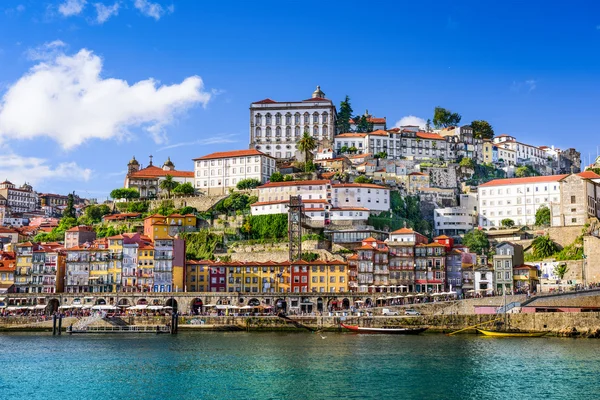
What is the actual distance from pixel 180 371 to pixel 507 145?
97.5 m

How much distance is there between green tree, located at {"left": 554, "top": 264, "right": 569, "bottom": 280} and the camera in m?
76.6

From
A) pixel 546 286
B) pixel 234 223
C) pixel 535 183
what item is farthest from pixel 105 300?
pixel 535 183

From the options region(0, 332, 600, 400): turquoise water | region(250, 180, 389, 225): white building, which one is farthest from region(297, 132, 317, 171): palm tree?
region(0, 332, 600, 400): turquoise water

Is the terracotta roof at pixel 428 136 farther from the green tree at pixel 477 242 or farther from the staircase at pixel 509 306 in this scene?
the staircase at pixel 509 306

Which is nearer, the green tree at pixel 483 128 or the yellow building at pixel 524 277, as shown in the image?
the yellow building at pixel 524 277

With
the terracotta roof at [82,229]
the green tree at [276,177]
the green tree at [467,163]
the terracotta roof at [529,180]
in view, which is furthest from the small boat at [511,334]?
the green tree at [467,163]

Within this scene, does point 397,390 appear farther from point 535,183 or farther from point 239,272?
point 535,183

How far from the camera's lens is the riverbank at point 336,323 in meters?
61.5

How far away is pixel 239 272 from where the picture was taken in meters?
80.9

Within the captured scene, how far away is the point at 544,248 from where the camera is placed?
3270 inches

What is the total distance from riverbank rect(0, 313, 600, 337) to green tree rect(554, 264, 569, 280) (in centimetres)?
1471

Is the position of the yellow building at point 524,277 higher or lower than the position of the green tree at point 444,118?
lower

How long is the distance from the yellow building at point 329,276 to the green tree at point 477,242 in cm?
1801

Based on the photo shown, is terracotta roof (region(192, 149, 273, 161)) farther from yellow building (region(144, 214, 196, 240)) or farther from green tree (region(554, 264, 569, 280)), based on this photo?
green tree (region(554, 264, 569, 280))
